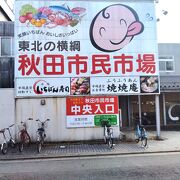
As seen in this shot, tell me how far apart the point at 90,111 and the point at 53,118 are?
1866mm

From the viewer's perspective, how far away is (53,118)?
17.3 meters

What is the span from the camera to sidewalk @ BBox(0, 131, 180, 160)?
46.8ft

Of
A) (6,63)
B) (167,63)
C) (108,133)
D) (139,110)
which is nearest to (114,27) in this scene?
(108,133)

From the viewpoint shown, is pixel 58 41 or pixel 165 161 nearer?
pixel 165 161

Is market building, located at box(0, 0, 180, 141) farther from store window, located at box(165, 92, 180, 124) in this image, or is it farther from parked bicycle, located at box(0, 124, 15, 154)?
store window, located at box(165, 92, 180, 124)

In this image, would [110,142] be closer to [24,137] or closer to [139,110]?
[24,137]

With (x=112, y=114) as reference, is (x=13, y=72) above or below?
above

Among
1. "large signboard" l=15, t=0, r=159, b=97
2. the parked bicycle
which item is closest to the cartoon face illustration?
"large signboard" l=15, t=0, r=159, b=97

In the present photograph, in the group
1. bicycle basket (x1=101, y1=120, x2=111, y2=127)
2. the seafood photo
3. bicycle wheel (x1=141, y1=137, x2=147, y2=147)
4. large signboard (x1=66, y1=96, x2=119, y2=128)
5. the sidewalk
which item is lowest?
the sidewalk

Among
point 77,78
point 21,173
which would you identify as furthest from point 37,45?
point 21,173

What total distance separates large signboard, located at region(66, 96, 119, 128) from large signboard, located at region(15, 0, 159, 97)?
16.6 inches

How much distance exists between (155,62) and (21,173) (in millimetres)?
10015

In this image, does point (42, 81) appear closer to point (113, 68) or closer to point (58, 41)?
point (58, 41)

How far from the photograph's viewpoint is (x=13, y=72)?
57.7 feet
